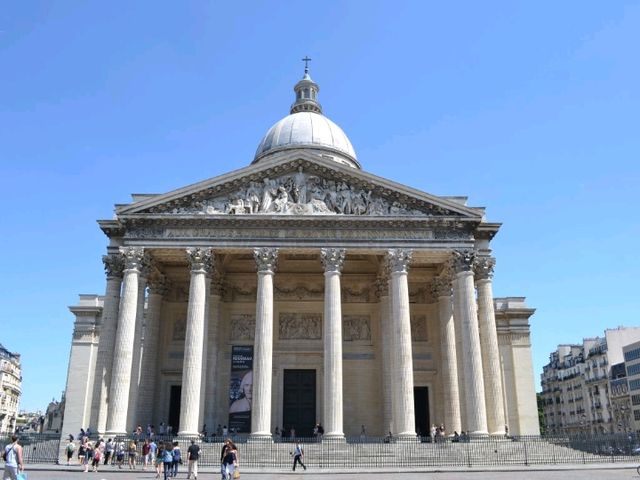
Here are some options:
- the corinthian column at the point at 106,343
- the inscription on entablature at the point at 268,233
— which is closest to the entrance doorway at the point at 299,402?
the inscription on entablature at the point at 268,233

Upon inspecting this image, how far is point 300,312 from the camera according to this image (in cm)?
3581

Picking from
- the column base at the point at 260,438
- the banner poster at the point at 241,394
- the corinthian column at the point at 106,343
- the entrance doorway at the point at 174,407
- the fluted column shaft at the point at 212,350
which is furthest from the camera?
the entrance doorway at the point at 174,407

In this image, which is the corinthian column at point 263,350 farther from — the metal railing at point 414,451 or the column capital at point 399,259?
the column capital at point 399,259

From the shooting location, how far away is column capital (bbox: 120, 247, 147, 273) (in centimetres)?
2988

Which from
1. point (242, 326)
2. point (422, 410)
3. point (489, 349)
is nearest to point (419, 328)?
point (422, 410)

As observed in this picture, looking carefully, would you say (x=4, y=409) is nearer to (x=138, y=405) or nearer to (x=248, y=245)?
(x=138, y=405)

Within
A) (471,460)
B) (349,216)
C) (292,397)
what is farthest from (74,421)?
(471,460)

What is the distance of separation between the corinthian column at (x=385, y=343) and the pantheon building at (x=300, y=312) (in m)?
0.11

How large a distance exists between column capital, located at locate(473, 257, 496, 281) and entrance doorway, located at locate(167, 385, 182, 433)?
18.4 m

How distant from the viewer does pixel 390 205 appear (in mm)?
31000

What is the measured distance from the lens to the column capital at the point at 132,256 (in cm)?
2988

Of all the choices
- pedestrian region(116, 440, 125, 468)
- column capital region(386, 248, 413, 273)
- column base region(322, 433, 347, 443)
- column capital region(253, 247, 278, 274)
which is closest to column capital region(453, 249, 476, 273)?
column capital region(386, 248, 413, 273)

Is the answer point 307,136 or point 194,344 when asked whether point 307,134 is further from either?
point 194,344

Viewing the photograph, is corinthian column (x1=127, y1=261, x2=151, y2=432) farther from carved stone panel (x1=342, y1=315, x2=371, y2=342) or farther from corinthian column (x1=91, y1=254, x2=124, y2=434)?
carved stone panel (x1=342, y1=315, x2=371, y2=342)
